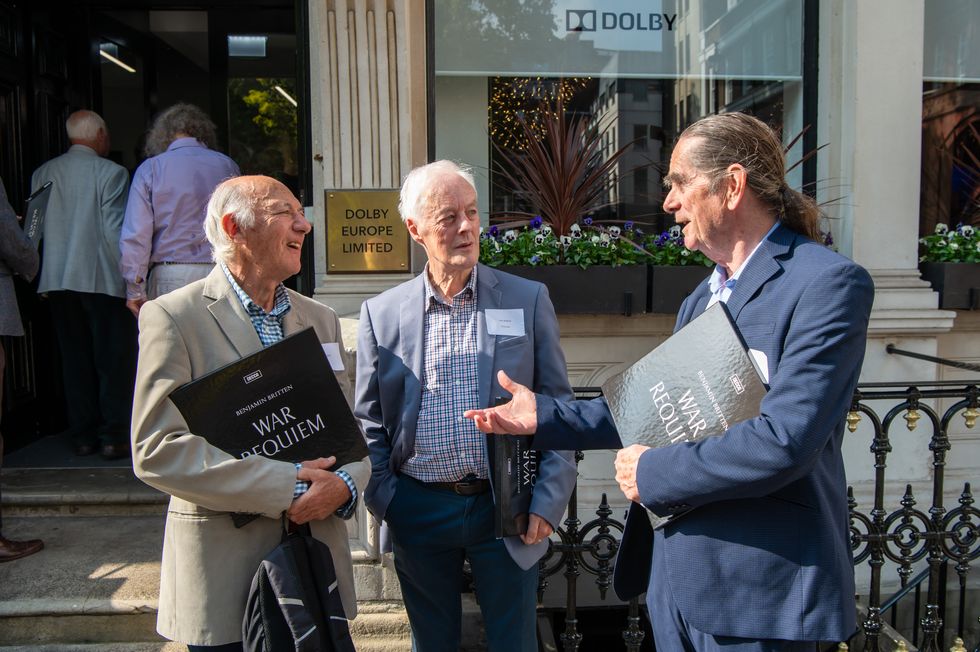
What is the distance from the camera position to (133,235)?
448 cm

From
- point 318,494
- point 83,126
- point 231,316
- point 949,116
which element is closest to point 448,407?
point 318,494

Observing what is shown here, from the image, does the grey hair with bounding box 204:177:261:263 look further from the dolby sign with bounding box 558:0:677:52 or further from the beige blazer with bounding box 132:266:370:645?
the dolby sign with bounding box 558:0:677:52

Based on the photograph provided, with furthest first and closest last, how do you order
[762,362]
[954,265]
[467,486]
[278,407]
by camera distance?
1. [954,265]
2. [467,486]
3. [278,407]
4. [762,362]

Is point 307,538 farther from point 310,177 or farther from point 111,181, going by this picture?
point 111,181

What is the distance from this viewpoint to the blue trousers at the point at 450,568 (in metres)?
2.63

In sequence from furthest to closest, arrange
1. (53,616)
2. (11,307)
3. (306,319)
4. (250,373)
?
1. (11,307)
2. (53,616)
3. (306,319)
4. (250,373)

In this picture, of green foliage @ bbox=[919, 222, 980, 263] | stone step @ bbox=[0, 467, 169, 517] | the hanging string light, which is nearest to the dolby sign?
the hanging string light

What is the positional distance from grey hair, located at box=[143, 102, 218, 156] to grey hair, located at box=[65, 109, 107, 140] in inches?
21.4

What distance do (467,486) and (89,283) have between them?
10.7 feet

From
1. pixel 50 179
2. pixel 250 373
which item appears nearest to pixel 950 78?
pixel 250 373

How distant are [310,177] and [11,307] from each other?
166 cm

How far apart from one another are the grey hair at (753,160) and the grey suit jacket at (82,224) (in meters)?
3.97

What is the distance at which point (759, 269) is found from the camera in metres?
1.92

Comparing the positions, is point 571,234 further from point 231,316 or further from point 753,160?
point 753,160
